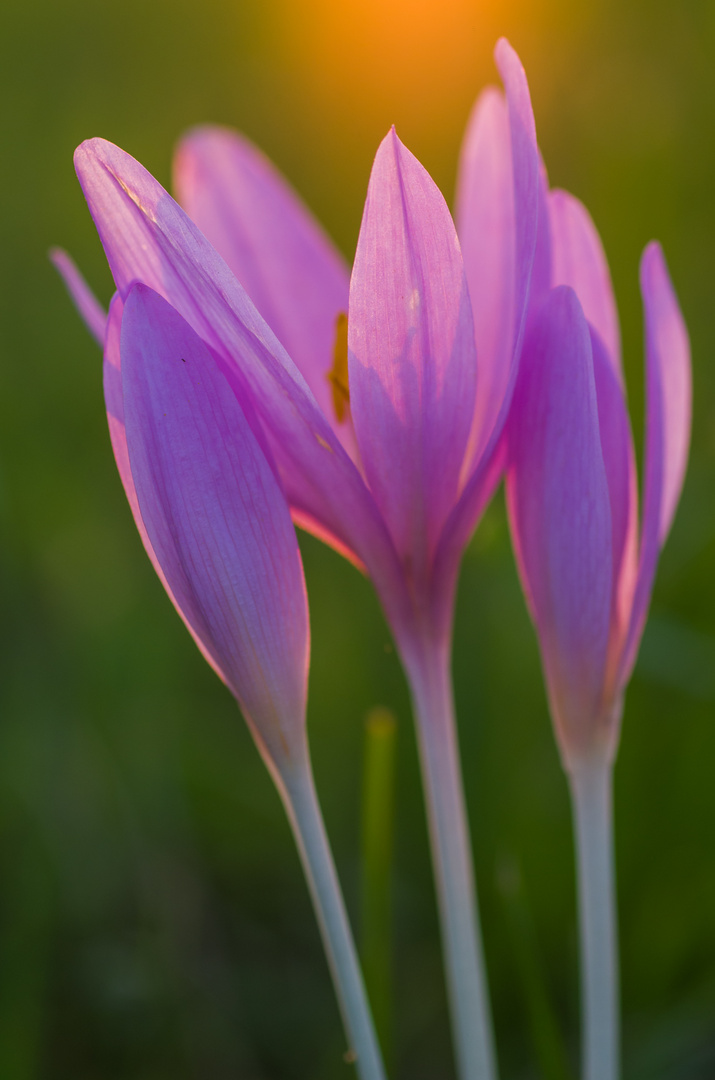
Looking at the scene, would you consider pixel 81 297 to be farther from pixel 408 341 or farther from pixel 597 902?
pixel 597 902

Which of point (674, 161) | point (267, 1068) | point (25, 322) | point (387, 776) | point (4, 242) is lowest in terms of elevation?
point (267, 1068)

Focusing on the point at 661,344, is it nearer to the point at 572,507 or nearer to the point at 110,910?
the point at 572,507

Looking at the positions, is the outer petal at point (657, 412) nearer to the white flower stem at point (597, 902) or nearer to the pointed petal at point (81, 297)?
the white flower stem at point (597, 902)

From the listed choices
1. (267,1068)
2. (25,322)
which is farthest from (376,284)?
(25,322)

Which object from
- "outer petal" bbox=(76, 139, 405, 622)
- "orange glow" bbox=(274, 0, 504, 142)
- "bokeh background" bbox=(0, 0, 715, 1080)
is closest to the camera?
"outer petal" bbox=(76, 139, 405, 622)

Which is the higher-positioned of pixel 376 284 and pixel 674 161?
pixel 674 161

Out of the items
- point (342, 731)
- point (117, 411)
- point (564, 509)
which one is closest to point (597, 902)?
point (564, 509)

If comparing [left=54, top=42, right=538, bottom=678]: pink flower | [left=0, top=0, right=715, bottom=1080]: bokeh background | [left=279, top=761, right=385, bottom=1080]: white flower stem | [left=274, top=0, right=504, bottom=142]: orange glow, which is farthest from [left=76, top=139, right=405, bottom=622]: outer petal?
[left=274, top=0, right=504, bottom=142]: orange glow

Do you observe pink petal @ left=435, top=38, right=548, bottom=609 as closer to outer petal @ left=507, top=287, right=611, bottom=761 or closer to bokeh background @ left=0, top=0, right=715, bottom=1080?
outer petal @ left=507, top=287, right=611, bottom=761
